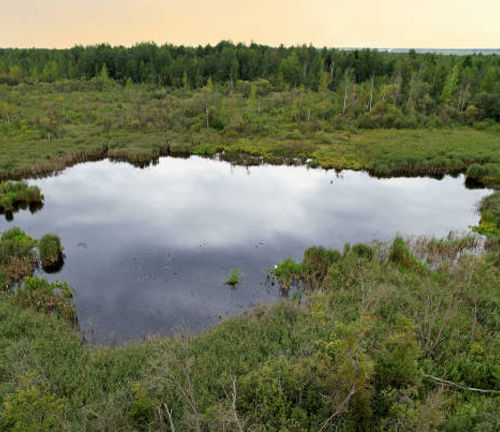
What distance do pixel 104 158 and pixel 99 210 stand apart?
19.9 m

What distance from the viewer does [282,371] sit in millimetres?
12914

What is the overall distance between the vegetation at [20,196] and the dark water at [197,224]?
4.14 feet

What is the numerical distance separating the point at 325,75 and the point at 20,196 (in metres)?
82.4

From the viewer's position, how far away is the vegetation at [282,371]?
1075 centimetres

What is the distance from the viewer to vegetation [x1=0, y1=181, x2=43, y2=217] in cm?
→ 3293

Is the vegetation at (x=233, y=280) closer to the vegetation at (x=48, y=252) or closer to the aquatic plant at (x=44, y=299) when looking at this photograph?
the aquatic plant at (x=44, y=299)

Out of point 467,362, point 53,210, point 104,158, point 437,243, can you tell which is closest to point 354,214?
point 437,243

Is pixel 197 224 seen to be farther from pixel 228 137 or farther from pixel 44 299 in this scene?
pixel 228 137

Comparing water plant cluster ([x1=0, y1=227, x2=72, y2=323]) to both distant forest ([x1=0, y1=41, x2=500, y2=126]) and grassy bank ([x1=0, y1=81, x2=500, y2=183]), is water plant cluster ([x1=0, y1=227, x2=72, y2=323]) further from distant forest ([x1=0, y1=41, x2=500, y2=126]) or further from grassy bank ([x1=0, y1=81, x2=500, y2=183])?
distant forest ([x1=0, y1=41, x2=500, y2=126])

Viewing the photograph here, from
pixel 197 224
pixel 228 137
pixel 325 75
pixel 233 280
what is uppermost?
pixel 325 75

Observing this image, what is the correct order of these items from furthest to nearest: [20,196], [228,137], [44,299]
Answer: [228,137] → [20,196] → [44,299]

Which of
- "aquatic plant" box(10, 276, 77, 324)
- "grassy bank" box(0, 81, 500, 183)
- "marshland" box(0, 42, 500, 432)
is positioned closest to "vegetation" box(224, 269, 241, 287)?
"marshland" box(0, 42, 500, 432)

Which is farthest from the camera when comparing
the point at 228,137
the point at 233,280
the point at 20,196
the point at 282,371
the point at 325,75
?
the point at 325,75

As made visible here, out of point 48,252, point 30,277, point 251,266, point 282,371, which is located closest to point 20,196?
point 48,252
